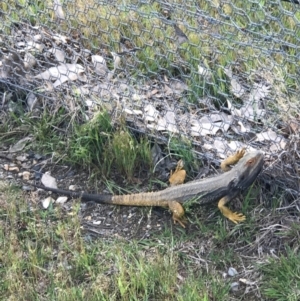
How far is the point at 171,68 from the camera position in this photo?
4.27 metres

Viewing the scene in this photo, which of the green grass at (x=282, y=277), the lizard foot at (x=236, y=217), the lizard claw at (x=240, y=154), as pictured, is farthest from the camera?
the lizard claw at (x=240, y=154)

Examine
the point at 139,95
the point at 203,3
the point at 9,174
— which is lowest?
the point at 9,174

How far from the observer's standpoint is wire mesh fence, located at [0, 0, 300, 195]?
379 centimetres

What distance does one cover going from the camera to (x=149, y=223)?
381 centimetres

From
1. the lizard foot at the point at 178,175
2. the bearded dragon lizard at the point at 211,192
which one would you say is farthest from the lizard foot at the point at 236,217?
the lizard foot at the point at 178,175

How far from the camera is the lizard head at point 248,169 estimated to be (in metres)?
3.66

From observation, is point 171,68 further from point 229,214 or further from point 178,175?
point 229,214

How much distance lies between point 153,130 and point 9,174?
933 millimetres

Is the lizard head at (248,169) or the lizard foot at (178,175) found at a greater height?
the lizard head at (248,169)

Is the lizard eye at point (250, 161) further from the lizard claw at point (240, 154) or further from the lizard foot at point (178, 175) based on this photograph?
the lizard foot at point (178, 175)

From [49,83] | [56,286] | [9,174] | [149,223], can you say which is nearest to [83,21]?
[49,83]

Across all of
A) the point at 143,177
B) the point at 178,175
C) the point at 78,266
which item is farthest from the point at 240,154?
the point at 78,266

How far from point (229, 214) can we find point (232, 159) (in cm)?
33

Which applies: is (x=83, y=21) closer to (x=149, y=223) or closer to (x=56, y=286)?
(x=149, y=223)
